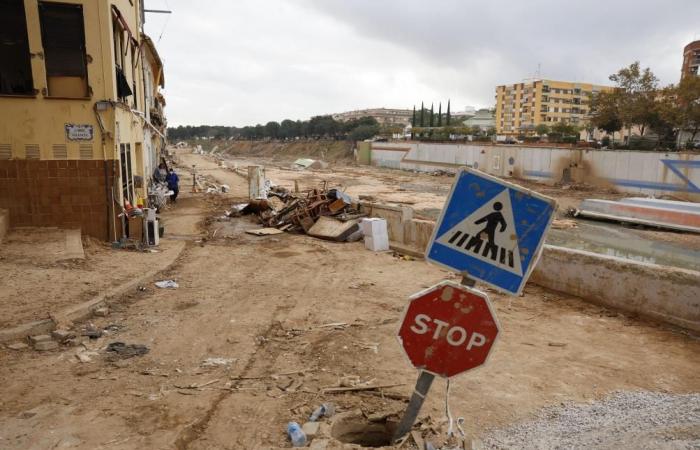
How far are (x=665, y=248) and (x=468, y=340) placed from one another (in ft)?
66.7

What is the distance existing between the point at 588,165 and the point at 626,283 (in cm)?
3189

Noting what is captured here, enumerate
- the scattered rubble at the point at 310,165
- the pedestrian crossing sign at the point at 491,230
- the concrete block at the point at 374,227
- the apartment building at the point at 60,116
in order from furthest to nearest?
the scattered rubble at the point at 310,165, the concrete block at the point at 374,227, the apartment building at the point at 60,116, the pedestrian crossing sign at the point at 491,230

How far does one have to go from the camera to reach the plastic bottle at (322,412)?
4.14 m

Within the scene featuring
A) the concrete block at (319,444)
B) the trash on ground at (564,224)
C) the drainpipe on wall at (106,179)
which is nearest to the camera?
the concrete block at (319,444)

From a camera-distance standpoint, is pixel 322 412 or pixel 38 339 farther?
pixel 38 339

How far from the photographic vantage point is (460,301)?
9.81 feet

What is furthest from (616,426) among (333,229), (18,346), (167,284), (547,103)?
(547,103)

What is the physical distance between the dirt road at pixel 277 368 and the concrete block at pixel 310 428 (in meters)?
0.19

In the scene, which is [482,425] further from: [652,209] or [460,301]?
[652,209]

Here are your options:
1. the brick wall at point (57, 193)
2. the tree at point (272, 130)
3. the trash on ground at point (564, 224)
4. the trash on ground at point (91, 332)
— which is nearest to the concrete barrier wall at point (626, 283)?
the trash on ground at point (91, 332)

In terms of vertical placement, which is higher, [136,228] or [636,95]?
[636,95]

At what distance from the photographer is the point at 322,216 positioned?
48.3ft

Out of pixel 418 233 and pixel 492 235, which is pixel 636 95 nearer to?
pixel 418 233

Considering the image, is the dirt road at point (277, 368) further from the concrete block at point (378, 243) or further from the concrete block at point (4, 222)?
the concrete block at point (4, 222)
